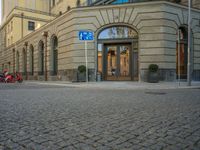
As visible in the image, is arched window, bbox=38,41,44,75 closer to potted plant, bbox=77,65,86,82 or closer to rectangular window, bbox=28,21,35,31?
potted plant, bbox=77,65,86,82

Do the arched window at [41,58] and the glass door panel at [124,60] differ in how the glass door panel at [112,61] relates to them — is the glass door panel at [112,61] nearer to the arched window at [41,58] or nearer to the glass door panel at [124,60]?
the glass door panel at [124,60]

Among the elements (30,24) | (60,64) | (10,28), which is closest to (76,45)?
(60,64)

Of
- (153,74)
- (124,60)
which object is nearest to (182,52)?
(153,74)

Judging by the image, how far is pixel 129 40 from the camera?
71.7ft

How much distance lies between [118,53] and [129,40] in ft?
5.48

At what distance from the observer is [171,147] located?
3328 millimetres

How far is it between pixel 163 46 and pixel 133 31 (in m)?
3.28

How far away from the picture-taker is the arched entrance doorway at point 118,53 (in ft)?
72.0

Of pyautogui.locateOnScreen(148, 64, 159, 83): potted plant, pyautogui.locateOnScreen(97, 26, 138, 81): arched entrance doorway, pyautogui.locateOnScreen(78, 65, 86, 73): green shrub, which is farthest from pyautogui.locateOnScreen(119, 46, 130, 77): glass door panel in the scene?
pyautogui.locateOnScreen(78, 65, 86, 73): green shrub

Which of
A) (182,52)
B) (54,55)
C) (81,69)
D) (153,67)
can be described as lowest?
(81,69)

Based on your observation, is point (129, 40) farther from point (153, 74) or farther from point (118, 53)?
point (153, 74)

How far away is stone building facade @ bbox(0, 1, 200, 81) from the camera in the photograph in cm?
2088

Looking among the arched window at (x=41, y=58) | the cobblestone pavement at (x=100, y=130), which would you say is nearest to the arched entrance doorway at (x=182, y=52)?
the cobblestone pavement at (x=100, y=130)

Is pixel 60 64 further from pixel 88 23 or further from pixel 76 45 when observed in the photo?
pixel 88 23
